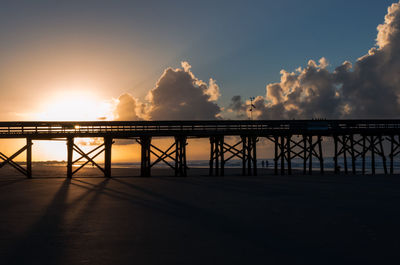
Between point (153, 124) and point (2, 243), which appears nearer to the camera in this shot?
point (2, 243)

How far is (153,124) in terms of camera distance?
90.3 feet

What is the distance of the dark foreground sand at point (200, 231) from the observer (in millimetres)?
6125

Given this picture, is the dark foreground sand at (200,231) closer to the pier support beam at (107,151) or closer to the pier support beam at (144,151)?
the pier support beam at (107,151)

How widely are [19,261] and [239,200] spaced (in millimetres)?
8619

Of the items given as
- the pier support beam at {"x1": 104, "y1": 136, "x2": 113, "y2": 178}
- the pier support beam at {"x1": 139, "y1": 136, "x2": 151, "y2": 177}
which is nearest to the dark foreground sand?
the pier support beam at {"x1": 104, "y1": 136, "x2": 113, "y2": 178}

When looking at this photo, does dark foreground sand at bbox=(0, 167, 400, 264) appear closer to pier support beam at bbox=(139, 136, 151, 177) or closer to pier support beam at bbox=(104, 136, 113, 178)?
pier support beam at bbox=(104, 136, 113, 178)

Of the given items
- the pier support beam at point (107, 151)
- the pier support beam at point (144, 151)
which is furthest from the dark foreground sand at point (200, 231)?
the pier support beam at point (144, 151)

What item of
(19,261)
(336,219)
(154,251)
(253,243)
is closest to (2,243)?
(19,261)

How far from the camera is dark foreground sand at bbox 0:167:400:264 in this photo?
6.12 meters

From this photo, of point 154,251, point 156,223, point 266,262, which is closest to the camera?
point 266,262

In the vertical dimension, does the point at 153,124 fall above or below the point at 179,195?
above

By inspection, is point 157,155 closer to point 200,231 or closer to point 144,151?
point 144,151

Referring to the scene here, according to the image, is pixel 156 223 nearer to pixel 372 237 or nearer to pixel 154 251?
pixel 154 251

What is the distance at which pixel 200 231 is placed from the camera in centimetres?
802
